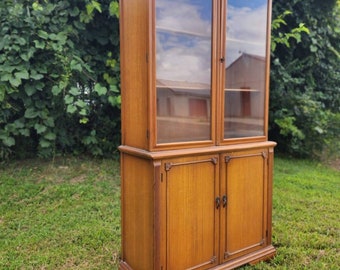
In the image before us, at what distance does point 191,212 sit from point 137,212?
0.97ft

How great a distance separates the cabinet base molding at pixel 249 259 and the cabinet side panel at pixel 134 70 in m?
0.76

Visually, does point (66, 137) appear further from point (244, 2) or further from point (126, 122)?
point (244, 2)

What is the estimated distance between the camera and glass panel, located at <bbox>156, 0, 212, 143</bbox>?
1.47 m

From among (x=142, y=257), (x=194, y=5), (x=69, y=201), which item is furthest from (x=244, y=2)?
(x=69, y=201)

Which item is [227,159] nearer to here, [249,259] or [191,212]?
[191,212]

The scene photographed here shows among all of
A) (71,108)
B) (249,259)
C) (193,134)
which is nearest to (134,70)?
(193,134)

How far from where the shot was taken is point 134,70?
152 cm

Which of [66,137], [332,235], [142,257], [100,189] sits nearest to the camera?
[142,257]

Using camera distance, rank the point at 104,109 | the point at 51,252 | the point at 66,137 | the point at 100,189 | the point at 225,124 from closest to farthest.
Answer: the point at 225,124 → the point at 51,252 → the point at 100,189 → the point at 66,137 → the point at 104,109

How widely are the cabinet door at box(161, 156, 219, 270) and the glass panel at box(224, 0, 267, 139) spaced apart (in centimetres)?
30

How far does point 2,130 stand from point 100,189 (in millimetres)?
1242

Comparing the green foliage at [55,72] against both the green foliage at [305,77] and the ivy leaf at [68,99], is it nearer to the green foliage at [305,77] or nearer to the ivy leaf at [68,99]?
the ivy leaf at [68,99]

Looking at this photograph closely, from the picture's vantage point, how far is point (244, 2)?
1721 millimetres

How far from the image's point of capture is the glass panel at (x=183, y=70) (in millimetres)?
1469
